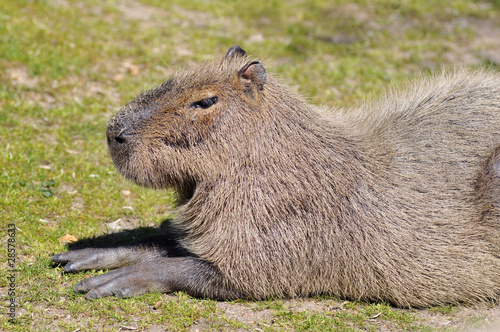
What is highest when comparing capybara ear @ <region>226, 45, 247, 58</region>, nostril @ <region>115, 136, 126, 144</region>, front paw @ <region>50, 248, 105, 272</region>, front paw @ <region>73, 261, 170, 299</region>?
capybara ear @ <region>226, 45, 247, 58</region>

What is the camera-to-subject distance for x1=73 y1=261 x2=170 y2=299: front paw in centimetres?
345

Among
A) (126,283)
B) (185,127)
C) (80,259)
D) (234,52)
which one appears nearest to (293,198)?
(185,127)

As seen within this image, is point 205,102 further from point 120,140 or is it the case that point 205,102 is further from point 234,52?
point 120,140

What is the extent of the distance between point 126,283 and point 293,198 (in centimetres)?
116

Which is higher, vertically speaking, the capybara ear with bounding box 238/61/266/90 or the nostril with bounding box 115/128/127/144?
the capybara ear with bounding box 238/61/266/90

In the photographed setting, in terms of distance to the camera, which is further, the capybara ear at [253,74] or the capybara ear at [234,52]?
the capybara ear at [234,52]

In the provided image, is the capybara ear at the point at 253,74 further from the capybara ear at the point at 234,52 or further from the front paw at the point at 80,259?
the front paw at the point at 80,259

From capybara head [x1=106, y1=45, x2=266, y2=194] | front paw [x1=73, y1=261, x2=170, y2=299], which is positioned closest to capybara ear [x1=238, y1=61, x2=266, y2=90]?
capybara head [x1=106, y1=45, x2=266, y2=194]

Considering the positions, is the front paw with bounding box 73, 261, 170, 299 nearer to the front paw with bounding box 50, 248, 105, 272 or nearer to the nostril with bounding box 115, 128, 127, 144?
the front paw with bounding box 50, 248, 105, 272

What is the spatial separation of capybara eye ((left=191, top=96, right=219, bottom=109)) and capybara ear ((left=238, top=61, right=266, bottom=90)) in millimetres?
211

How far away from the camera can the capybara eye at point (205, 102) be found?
3479mm

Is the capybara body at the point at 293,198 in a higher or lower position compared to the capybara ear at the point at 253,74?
lower

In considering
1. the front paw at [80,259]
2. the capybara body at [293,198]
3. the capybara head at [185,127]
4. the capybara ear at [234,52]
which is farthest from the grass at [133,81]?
the capybara head at [185,127]

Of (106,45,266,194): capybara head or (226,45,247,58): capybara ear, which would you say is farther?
(226,45,247,58): capybara ear
